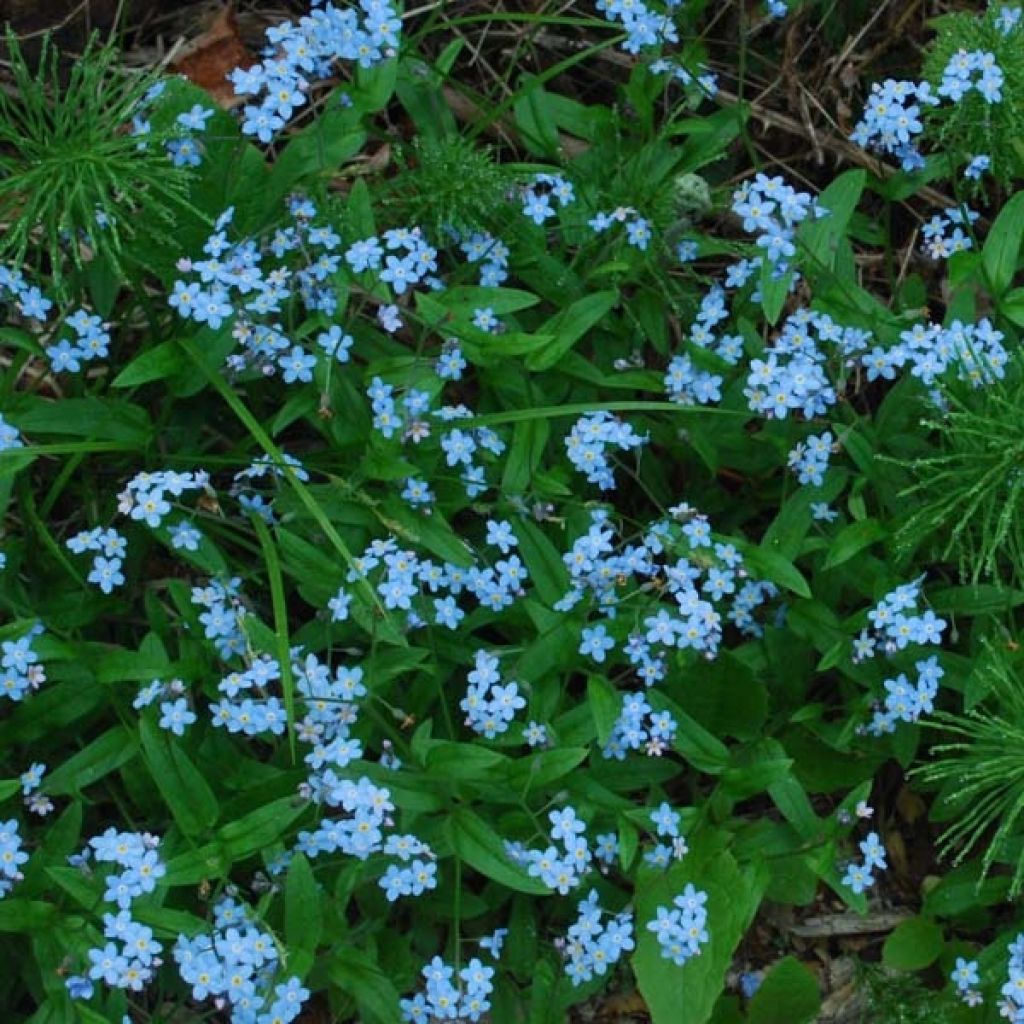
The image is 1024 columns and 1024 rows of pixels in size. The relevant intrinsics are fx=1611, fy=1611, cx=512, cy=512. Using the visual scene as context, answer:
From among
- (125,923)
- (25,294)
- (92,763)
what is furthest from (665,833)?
(25,294)

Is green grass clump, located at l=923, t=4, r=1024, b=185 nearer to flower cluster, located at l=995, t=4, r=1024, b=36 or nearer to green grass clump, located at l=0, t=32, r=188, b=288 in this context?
flower cluster, located at l=995, t=4, r=1024, b=36

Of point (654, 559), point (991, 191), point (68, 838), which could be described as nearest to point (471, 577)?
point (654, 559)

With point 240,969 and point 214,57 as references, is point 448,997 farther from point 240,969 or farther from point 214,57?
point 214,57

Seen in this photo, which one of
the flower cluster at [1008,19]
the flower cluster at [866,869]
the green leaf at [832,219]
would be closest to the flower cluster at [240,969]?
the flower cluster at [866,869]

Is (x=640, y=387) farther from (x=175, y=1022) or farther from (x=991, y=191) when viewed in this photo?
(x=175, y=1022)

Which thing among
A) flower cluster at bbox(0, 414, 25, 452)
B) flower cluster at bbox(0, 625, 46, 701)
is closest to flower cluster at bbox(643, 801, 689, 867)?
flower cluster at bbox(0, 625, 46, 701)

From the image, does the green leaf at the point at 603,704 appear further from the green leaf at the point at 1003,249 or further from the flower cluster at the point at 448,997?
the green leaf at the point at 1003,249
